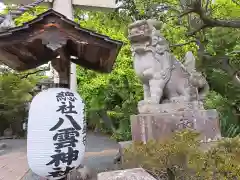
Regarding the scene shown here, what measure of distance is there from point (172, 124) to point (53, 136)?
9.01ft

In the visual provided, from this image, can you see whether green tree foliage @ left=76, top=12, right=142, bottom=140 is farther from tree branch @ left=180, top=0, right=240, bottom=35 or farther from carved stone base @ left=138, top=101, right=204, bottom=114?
tree branch @ left=180, top=0, right=240, bottom=35

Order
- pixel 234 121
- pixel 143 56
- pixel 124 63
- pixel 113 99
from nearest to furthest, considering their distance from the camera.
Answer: pixel 143 56
pixel 234 121
pixel 124 63
pixel 113 99

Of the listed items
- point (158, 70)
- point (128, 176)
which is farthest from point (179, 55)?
point (128, 176)

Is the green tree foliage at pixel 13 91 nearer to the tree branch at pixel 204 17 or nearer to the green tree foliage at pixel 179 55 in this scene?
the green tree foliage at pixel 179 55

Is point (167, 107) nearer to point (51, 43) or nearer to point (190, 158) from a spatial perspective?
point (190, 158)

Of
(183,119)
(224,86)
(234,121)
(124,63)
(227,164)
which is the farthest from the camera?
(124,63)

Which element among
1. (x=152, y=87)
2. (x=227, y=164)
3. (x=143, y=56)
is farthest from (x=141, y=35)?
(x=227, y=164)

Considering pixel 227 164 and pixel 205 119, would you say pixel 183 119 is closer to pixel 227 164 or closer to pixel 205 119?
pixel 205 119

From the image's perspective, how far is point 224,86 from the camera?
315 inches

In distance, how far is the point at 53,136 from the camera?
2980 millimetres

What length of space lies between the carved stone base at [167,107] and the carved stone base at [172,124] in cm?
15

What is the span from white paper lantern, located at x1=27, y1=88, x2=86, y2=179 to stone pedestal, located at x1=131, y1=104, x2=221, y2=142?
204cm

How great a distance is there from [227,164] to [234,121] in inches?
222

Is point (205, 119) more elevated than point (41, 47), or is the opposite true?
point (41, 47)
